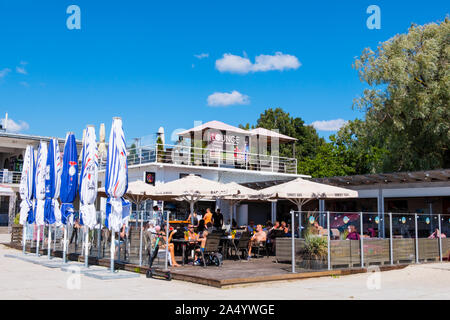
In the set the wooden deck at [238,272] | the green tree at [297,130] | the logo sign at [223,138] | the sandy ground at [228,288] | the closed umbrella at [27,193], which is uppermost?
the green tree at [297,130]

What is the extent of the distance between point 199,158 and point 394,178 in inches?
449

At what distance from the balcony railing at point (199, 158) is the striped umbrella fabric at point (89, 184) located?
11451mm

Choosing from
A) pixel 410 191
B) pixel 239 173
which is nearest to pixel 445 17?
pixel 410 191

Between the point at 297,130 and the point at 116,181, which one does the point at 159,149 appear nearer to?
the point at 116,181

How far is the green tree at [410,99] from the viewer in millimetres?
23266

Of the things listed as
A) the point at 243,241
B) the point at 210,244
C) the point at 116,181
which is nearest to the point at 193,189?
the point at 243,241

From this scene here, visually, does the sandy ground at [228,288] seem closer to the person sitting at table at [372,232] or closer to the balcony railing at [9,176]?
the person sitting at table at [372,232]

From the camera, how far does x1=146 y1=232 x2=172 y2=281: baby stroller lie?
32.9 ft

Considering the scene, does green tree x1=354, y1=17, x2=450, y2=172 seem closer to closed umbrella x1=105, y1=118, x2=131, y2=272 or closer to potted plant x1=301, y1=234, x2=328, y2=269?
potted plant x1=301, y1=234, x2=328, y2=269

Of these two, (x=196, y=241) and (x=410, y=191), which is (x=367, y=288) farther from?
(x=410, y=191)

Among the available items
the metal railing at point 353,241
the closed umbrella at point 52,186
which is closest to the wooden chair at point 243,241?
the metal railing at point 353,241

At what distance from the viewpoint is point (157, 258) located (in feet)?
36.2

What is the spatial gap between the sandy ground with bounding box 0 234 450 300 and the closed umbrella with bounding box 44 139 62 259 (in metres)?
3.04

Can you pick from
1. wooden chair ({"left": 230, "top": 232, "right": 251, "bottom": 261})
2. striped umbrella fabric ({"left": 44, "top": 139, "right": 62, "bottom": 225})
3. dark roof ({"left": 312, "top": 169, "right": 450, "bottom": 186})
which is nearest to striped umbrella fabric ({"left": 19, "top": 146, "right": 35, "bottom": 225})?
striped umbrella fabric ({"left": 44, "top": 139, "right": 62, "bottom": 225})
